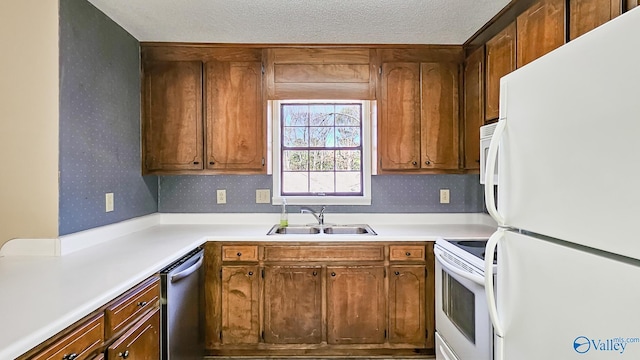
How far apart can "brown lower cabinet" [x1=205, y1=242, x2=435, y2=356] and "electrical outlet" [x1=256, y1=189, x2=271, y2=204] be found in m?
0.62

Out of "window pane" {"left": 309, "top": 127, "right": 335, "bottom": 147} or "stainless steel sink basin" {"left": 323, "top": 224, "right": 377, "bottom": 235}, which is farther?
"window pane" {"left": 309, "top": 127, "right": 335, "bottom": 147}

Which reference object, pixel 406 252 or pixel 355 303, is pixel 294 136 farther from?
pixel 355 303

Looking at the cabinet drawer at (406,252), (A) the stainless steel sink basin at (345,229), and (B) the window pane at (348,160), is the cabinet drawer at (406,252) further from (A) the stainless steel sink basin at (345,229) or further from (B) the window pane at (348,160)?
(B) the window pane at (348,160)

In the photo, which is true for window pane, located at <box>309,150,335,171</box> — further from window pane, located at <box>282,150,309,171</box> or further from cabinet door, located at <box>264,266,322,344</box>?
cabinet door, located at <box>264,266,322,344</box>

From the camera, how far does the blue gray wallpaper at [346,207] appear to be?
118 inches

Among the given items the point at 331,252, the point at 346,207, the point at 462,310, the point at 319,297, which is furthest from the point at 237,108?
the point at 462,310

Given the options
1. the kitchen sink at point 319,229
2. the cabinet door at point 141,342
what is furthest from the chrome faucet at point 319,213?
the cabinet door at point 141,342

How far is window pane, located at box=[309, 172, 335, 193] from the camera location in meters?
3.10

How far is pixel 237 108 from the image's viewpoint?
2744 millimetres

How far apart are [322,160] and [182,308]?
1635mm

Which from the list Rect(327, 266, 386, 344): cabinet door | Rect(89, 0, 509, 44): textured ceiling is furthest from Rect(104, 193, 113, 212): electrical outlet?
Rect(327, 266, 386, 344): cabinet door

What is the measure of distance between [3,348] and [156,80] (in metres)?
2.25

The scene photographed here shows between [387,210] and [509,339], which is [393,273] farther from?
[509,339]

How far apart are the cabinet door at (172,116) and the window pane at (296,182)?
0.73 meters
